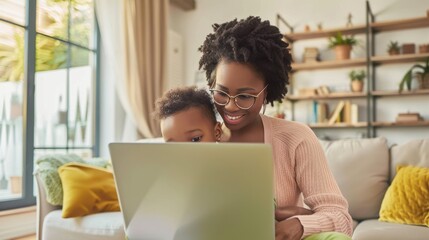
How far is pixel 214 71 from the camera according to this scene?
1108 millimetres

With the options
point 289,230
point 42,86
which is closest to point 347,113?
point 42,86

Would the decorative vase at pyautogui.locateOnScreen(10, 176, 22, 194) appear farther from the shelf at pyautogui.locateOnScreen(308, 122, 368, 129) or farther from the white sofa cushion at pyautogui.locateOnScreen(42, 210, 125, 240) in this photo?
the shelf at pyautogui.locateOnScreen(308, 122, 368, 129)

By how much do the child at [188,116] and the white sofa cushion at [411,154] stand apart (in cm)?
153

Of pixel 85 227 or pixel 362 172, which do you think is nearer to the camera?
pixel 85 227

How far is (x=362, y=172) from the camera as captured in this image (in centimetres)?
228

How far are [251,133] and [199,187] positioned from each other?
44cm

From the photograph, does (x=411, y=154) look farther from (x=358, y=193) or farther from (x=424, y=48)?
(x=424, y=48)

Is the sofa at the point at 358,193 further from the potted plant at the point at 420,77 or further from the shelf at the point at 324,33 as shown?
the shelf at the point at 324,33

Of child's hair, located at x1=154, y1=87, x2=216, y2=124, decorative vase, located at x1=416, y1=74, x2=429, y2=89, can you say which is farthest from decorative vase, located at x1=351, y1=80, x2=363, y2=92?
child's hair, located at x1=154, y1=87, x2=216, y2=124

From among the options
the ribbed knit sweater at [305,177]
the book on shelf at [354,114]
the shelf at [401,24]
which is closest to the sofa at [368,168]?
the ribbed knit sweater at [305,177]

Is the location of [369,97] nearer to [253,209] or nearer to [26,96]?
[26,96]

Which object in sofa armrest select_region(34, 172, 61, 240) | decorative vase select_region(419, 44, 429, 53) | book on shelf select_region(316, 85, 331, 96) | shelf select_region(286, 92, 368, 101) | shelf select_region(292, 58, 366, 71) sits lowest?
sofa armrest select_region(34, 172, 61, 240)

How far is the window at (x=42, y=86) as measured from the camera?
266 cm

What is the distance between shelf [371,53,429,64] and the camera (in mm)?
3592
